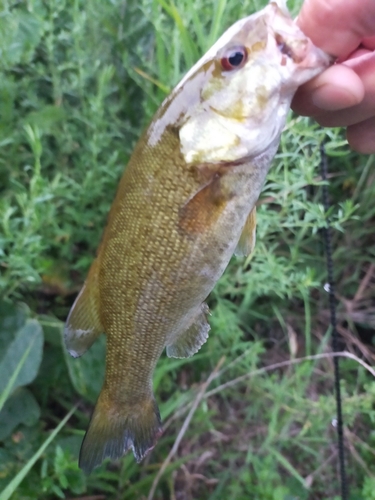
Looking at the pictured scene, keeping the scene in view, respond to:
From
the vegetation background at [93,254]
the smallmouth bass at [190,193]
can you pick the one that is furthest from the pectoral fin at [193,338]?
the vegetation background at [93,254]

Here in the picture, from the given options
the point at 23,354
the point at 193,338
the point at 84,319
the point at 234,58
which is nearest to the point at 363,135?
the point at 234,58

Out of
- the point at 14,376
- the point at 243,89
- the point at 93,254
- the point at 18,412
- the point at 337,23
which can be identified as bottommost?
the point at 18,412

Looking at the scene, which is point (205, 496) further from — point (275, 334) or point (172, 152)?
point (172, 152)

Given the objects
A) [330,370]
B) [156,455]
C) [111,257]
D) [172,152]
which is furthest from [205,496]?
[172,152]

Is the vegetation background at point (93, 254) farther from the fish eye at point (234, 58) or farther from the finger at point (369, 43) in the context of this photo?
the fish eye at point (234, 58)

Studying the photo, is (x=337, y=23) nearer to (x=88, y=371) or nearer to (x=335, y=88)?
(x=335, y=88)

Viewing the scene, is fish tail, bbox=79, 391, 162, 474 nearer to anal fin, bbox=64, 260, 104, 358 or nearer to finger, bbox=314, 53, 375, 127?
anal fin, bbox=64, 260, 104, 358

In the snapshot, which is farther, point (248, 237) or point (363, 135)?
point (363, 135)
